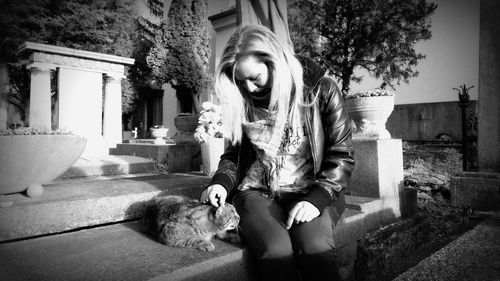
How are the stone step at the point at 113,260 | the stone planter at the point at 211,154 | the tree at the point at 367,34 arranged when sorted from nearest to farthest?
1. the stone step at the point at 113,260
2. the stone planter at the point at 211,154
3. the tree at the point at 367,34

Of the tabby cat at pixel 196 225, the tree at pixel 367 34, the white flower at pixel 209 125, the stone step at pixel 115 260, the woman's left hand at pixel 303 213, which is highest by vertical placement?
the tree at pixel 367 34

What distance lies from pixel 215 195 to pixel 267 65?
3.17 ft

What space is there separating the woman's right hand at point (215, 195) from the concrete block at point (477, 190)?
130 inches

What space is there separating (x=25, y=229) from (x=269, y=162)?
1858mm

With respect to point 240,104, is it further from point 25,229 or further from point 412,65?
point 412,65

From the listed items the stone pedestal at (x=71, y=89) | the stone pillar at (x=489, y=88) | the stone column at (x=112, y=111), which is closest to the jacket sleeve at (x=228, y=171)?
the stone pillar at (x=489, y=88)

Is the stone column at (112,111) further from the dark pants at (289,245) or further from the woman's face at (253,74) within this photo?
the dark pants at (289,245)

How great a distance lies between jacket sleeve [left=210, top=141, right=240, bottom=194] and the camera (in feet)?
6.93

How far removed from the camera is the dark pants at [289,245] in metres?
1.61

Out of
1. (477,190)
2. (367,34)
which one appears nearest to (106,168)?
(477,190)

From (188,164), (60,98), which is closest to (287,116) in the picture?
(188,164)

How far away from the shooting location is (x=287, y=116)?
2090mm

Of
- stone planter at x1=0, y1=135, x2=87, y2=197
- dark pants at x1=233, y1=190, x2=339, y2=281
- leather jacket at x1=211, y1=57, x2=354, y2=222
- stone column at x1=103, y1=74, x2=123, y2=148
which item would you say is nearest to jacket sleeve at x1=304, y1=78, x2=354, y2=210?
leather jacket at x1=211, y1=57, x2=354, y2=222

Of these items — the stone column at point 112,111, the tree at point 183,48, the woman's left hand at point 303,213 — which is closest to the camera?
the woman's left hand at point 303,213
